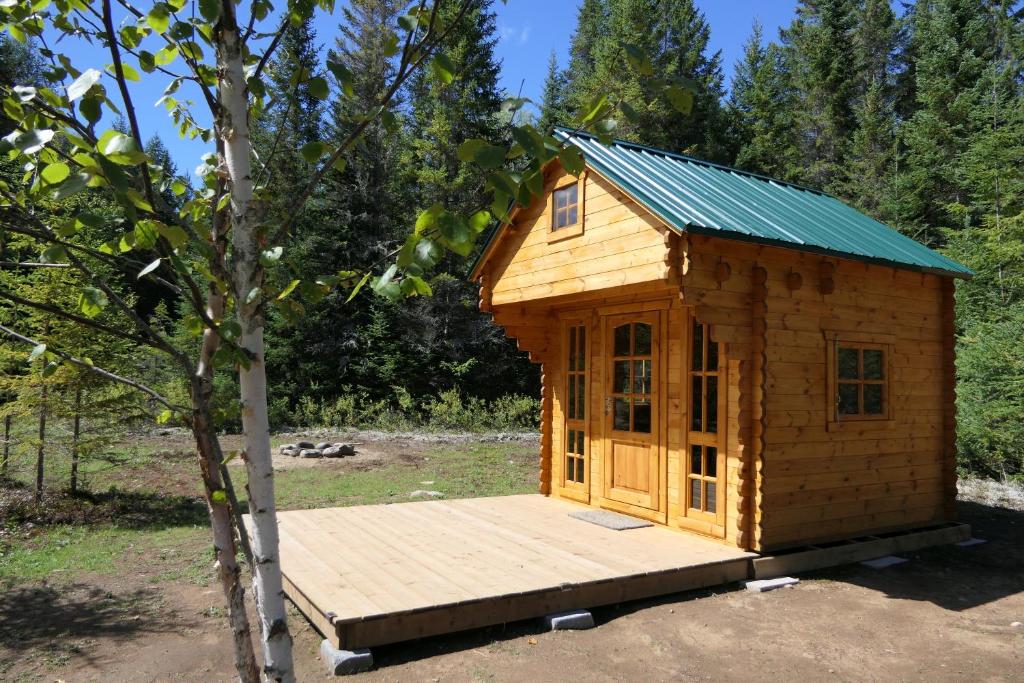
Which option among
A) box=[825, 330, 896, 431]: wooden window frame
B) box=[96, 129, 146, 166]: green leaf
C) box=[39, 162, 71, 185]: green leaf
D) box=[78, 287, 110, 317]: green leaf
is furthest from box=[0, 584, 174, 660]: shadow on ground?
box=[825, 330, 896, 431]: wooden window frame

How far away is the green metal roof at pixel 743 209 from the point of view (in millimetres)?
5516

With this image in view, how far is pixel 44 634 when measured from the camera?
4.46m

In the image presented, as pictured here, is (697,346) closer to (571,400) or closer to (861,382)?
(861,382)

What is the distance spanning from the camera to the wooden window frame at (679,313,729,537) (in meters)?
6.03

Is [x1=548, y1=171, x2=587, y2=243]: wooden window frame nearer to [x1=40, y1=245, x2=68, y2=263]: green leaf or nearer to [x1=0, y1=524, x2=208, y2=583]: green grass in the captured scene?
[x1=0, y1=524, x2=208, y2=583]: green grass

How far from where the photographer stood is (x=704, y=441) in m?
6.26

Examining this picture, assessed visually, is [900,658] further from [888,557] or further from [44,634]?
[44,634]

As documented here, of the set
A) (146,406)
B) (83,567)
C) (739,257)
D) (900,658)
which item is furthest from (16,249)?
(900,658)

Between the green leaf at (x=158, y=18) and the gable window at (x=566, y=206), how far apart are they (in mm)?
5420

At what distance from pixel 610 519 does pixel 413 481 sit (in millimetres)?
4311

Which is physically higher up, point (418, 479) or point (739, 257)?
point (739, 257)

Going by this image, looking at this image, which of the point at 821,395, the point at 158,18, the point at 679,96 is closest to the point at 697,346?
the point at 821,395

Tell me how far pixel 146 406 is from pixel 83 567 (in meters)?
4.29

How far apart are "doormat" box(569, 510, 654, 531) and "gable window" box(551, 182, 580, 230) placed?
292cm
